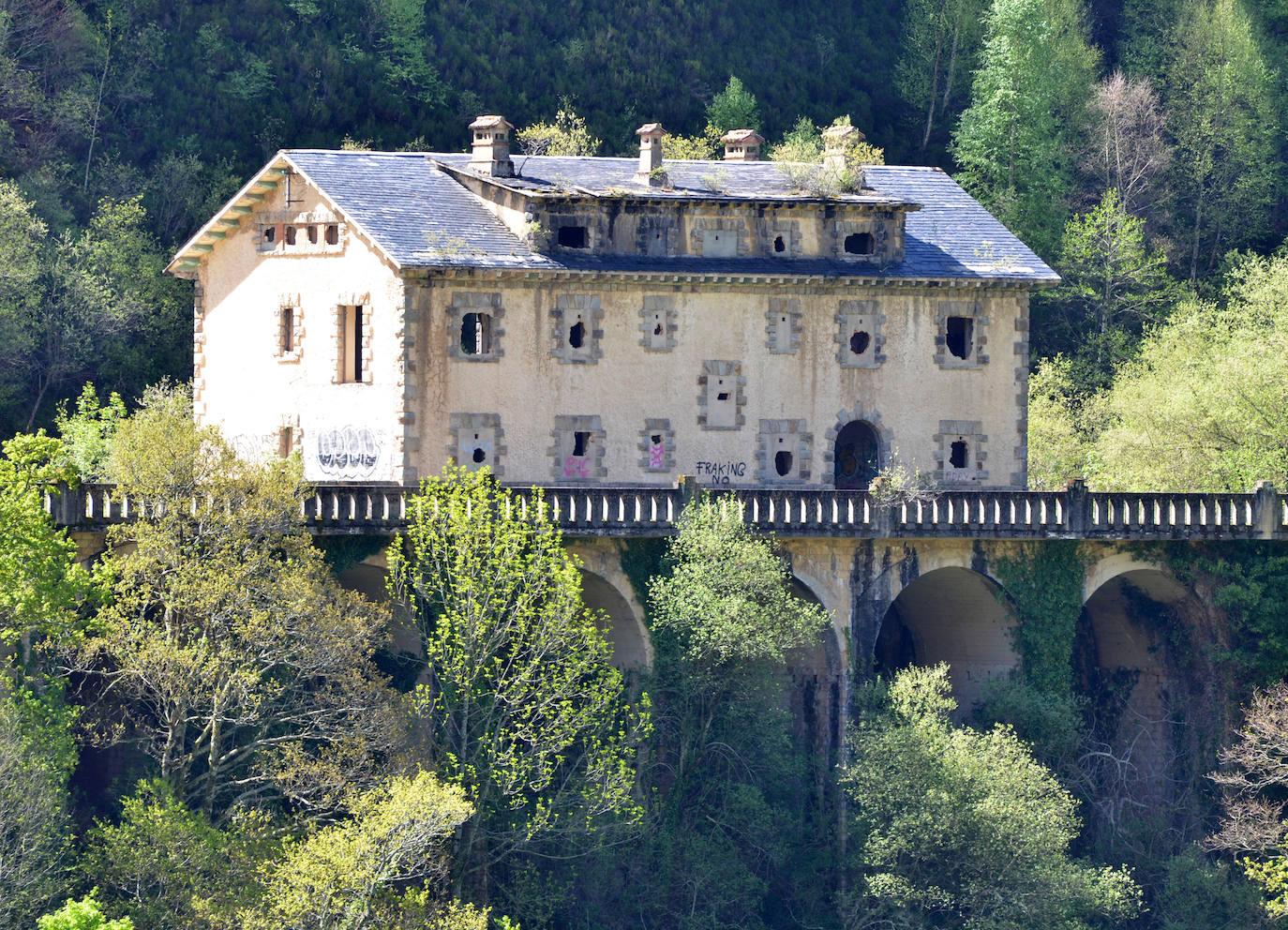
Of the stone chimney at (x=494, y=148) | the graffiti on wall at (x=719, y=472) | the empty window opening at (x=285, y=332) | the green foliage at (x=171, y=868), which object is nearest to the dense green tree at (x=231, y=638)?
the green foliage at (x=171, y=868)

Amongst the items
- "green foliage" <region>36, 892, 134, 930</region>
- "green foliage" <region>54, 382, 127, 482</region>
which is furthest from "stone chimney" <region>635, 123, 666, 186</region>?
"green foliage" <region>36, 892, 134, 930</region>

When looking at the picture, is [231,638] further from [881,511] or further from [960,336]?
[960,336]

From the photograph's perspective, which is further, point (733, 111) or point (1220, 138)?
point (1220, 138)

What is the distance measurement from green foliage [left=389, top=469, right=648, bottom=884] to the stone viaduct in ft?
4.40

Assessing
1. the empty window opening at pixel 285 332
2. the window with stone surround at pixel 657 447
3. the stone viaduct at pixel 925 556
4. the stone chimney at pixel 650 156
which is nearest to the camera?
the stone viaduct at pixel 925 556

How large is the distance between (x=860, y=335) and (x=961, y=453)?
4548 millimetres

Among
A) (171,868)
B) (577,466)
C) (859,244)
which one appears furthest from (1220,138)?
(171,868)

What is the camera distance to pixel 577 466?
71.9 m

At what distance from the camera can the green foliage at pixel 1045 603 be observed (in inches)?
2758

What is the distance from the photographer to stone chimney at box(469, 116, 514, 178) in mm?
74500

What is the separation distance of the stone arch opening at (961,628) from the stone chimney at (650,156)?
13803mm

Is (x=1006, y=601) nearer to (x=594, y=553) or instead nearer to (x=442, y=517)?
(x=594, y=553)

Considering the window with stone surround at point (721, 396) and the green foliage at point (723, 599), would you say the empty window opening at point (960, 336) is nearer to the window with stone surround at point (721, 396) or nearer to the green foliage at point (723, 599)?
the window with stone surround at point (721, 396)

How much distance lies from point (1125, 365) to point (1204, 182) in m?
13.6
